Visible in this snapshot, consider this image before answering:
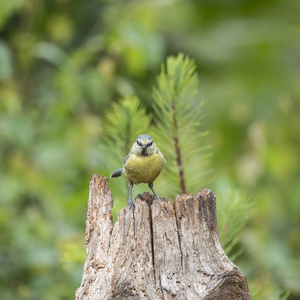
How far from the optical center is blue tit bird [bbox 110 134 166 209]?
1230mm

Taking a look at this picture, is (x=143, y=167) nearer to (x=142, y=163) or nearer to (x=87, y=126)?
(x=142, y=163)

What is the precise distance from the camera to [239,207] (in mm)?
1177

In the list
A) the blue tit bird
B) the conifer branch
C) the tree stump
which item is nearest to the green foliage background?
the blue tit bird

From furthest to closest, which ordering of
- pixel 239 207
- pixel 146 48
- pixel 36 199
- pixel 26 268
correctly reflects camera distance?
pixel 36 199
pixel 146 48
pixel 26 268
pixel 239 207

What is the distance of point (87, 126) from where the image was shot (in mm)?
3045

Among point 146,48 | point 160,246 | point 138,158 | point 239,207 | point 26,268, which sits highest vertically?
point 146,48

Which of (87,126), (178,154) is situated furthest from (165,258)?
(87,126)

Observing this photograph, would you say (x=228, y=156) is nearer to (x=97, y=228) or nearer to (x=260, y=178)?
(x=260, y=178)

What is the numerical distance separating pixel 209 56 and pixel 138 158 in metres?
3.27

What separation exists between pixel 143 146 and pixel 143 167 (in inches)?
2.1

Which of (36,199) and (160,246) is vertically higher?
(36,199)

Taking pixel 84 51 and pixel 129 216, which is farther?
pixel 84 51

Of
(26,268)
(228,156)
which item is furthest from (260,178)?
(26,268)

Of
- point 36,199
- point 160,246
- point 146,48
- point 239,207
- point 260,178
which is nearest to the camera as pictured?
point 160,246
